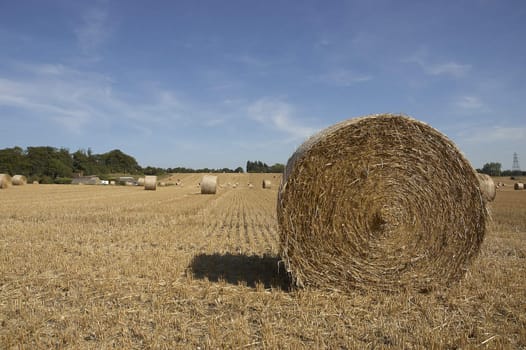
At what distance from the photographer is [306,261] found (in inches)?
184

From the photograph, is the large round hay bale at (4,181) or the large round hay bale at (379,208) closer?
the large round hay bale at (379,208)

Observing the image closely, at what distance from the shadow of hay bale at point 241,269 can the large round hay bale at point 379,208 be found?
0.65 metres

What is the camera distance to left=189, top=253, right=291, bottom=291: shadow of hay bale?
203 inches

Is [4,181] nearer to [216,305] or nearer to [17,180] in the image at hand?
[17,180]

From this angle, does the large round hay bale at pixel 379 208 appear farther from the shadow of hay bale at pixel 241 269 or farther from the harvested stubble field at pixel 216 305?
the shadow of hay bale at pixel 241 269

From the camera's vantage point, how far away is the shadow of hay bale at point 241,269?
516 centimetres

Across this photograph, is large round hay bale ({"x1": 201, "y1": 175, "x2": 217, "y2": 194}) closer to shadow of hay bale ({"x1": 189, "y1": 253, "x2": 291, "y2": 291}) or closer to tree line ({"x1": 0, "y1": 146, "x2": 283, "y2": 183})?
shadow of hay bale ({"x1": 189, "y1": 253, "x2": 291, "y2": 291})

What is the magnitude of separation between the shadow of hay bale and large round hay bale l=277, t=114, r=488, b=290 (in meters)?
0.65

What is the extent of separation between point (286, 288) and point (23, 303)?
304cm

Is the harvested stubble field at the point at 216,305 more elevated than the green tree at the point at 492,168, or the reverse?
the green tree at the point at 492,168

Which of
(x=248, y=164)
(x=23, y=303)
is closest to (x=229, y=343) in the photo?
(x=23, y=303)

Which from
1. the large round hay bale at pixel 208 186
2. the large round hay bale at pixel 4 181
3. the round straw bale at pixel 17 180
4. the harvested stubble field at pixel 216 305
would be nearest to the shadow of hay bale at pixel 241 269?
the harvested stubble field at pixel 216 305

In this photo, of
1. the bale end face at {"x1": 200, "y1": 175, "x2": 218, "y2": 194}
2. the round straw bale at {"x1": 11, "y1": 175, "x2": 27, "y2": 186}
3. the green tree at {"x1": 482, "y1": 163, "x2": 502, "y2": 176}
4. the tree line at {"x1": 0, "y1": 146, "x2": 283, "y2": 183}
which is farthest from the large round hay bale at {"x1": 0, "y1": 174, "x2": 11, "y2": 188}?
the green tree at {"x1": 482, "y1": 163, "x2": 502, "y2": 176}

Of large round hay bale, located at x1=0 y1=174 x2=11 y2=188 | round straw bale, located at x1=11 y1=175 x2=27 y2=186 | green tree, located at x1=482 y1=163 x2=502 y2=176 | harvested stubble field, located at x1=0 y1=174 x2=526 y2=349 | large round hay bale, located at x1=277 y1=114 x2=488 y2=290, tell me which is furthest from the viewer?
green tree, located at x1=482 y1=163 x2=502 y2=176
